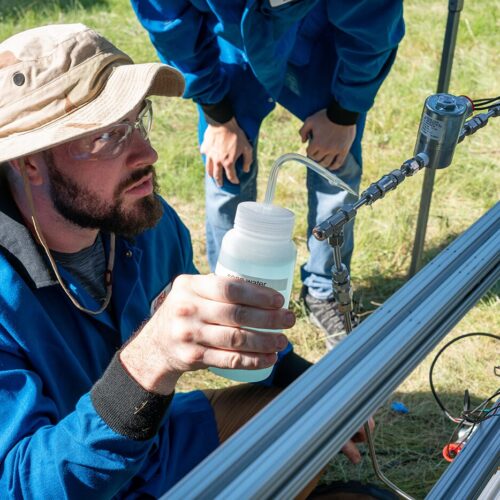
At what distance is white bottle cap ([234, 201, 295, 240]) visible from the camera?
1065 millimetres

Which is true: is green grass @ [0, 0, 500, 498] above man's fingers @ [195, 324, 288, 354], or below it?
below

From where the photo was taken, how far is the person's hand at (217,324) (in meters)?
0.93

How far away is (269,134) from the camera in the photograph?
397 cm

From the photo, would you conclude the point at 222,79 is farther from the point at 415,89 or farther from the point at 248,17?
the point at 415,89

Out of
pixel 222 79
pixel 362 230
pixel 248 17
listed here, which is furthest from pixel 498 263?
pixel 362 230

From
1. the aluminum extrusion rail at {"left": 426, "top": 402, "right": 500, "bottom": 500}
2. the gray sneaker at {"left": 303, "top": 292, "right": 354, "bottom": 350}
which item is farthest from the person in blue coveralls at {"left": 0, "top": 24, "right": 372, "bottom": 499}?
the gray sneaker at {"left": 303, "top": 292, "right": 354, "bottom": 350}

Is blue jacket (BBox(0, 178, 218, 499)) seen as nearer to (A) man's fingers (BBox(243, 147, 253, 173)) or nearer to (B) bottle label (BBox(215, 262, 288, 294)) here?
(B) bottle label (BBox(215, 262, 288, 294))

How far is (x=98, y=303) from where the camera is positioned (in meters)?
1.52

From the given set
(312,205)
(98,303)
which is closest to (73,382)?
(98,303)

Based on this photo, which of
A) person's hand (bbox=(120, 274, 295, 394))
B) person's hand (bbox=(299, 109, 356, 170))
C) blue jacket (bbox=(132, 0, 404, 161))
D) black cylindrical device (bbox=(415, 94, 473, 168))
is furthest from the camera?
person's hand (bbox=(299, 109, 356, 170))

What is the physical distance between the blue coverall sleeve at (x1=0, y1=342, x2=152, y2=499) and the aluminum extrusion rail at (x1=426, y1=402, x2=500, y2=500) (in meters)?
0.47

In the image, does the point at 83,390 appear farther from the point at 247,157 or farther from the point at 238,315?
the point at 247,157

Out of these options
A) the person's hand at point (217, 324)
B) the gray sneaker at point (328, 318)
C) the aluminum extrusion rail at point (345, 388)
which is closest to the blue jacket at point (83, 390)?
the person's hand at point (217, 324)

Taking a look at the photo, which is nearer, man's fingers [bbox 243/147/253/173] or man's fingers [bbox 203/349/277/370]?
man's fingers [bbox 203/349/277/370]
